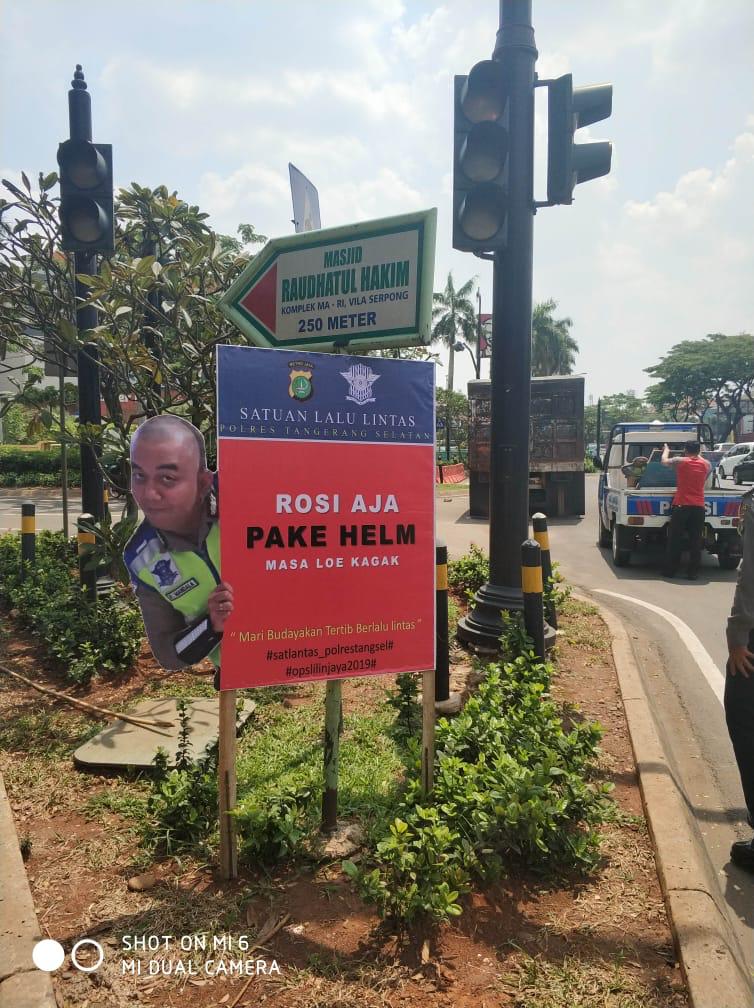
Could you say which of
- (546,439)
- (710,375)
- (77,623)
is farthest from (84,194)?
(710,375)

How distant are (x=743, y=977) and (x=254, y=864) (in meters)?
1.75

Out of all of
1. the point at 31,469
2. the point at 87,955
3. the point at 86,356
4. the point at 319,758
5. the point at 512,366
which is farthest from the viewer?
the point at 31,469

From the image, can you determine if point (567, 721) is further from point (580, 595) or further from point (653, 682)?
point (580, 595)

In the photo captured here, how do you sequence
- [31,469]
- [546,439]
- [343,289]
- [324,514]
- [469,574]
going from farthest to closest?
[31,469] < [546,439] < [469,574] < [343,289] < [324,514]

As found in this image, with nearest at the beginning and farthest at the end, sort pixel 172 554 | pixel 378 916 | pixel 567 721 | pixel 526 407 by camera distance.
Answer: pixel 378 916
pixel 172 554
pixel 567 721
pixel 526 407

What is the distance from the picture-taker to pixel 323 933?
248cm

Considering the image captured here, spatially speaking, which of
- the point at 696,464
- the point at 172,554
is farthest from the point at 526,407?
the point at 696,464

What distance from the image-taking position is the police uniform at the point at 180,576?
275 cm

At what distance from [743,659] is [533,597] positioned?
165cm

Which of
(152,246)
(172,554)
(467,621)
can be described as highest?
(152,246)

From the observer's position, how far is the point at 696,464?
30.5 ft

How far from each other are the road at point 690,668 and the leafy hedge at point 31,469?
20666 mm

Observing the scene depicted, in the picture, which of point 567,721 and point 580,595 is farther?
point 580,595

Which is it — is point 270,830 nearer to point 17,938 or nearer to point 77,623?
point 17,938
